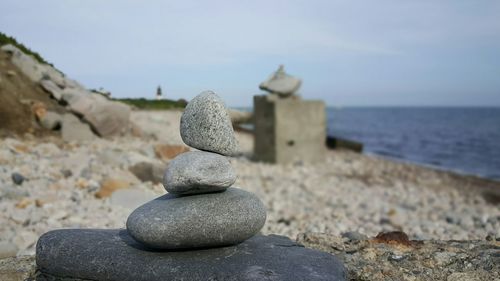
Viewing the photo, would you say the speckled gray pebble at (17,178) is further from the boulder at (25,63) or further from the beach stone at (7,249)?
the boulder at (25,63)

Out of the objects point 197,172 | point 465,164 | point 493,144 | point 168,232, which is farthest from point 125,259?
point 493,144

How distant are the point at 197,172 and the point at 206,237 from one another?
414mm

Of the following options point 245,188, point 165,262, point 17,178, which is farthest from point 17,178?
point 165,262

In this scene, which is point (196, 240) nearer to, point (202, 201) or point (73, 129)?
point (202, 201)

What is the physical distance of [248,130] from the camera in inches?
920

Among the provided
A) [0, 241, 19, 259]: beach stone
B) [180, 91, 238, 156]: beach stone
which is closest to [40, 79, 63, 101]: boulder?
[0, 241, 19, 259]: beach stone

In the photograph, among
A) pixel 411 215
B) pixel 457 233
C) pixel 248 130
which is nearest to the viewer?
pixel 457 233

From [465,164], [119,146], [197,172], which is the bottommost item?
[465,164]

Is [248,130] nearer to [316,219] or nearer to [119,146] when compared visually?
[119,146]

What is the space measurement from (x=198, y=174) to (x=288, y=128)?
980cm

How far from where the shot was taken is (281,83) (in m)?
12.8

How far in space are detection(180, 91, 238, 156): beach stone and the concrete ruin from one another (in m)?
9.35

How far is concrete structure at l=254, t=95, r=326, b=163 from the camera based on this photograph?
42.0 feet

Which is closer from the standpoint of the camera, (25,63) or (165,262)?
(165,262)
